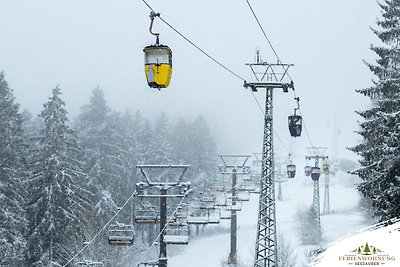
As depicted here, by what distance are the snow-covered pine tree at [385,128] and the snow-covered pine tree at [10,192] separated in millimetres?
17167

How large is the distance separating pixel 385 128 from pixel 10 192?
1919 cm

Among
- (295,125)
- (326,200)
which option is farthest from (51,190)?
(326,200)

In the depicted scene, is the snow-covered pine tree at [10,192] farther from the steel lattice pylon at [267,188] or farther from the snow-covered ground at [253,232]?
the snow-covered ground at [253,232]

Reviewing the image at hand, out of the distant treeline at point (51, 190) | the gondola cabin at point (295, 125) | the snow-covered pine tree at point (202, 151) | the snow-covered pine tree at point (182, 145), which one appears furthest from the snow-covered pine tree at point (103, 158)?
the gondola cabin at point (295, 125)

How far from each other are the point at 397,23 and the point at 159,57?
1468 cm

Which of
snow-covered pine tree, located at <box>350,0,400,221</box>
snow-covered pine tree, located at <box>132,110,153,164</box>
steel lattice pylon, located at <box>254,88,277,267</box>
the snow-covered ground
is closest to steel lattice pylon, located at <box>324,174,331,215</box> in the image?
the snow-covered ground

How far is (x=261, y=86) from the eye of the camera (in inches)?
688

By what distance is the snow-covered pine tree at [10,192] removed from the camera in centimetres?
2498

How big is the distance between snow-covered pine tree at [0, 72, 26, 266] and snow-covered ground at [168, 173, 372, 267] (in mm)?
16666

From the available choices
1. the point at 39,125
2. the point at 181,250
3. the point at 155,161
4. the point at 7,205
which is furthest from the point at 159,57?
the point at 39,125

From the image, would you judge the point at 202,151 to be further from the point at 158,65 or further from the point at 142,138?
the point at 158,65

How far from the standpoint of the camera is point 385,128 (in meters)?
18.1

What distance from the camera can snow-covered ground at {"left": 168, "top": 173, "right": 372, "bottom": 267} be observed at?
133 ft

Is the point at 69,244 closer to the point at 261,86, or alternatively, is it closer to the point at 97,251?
the point at 97,251
